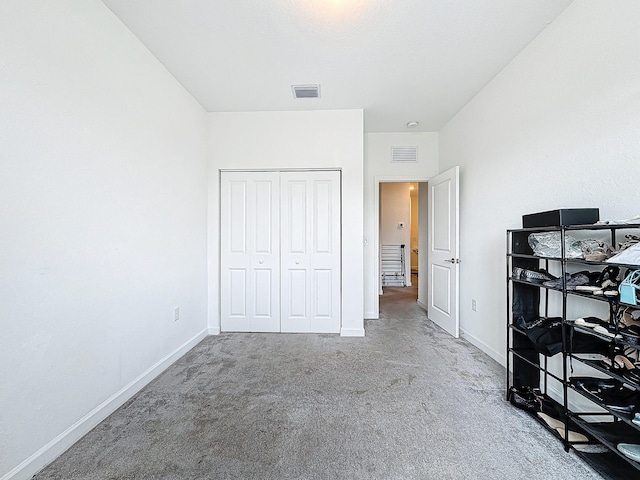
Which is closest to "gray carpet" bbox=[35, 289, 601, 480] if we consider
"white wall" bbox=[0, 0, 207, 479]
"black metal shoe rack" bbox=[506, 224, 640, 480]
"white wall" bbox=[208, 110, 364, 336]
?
"black metal shoe rack" bbox=[506, 224, 640, 480]

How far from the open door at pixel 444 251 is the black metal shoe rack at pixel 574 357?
1.20 m

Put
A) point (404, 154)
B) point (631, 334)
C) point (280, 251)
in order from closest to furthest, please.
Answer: point (631, 334) → point (280, 251) → point (404, 154)

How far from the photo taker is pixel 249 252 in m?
3.57

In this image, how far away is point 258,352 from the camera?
9.71 ft

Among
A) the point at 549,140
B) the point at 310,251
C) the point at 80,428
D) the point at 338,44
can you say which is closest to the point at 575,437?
the point at 549,140

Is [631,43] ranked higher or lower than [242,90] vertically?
lower

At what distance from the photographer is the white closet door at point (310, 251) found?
352 centimetres

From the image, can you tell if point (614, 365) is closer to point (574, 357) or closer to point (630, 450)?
point (574, 357)

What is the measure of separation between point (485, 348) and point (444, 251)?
123cm

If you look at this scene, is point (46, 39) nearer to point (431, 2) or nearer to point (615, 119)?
point (431, 2)

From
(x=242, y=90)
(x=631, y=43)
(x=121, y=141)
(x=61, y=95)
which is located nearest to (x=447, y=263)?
(x=631, y=43)

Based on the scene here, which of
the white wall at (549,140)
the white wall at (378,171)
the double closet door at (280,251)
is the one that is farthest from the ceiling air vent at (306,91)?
the white wall at (549,140)

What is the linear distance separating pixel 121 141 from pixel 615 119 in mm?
3163

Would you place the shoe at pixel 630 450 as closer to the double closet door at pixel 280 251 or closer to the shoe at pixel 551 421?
the shoe at pixel 551 421
